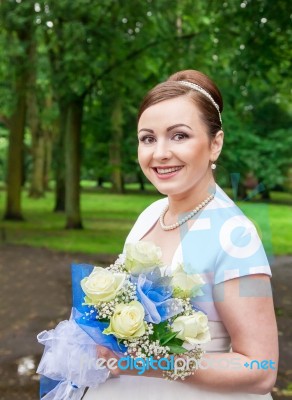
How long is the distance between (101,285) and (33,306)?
7631 mm

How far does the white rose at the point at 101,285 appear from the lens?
171 cm

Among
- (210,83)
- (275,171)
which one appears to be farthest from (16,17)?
(275,171)

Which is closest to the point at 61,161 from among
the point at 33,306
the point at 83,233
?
the point at 83,233

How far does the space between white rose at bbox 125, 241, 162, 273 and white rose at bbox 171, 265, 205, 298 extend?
8 cm

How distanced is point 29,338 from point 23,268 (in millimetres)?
4737

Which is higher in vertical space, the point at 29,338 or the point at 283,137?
the point at 283,137

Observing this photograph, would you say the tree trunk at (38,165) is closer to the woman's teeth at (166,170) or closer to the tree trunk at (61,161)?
the tree trunk at (61,161)

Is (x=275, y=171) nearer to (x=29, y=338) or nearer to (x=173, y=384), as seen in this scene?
(x=29, y=338)

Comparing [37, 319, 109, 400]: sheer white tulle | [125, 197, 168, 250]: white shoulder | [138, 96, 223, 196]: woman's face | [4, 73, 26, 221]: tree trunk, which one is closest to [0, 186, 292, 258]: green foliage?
[4, 73, 26, 221]: tree trunk

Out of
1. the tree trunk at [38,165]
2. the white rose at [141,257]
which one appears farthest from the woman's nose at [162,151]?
the tree trunk at [38,165]

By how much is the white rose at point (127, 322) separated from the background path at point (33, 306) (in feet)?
14.2

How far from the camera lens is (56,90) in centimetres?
1650

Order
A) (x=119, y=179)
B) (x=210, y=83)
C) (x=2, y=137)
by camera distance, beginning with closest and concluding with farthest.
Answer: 1. (x=210, y=83)
2. (x=119, y=179)
3. (x=2, y=137)

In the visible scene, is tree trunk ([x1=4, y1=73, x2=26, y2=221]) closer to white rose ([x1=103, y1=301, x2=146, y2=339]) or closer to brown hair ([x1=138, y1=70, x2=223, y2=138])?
brown hair ([x1=138, y1=70, x2=223, y2=138])
